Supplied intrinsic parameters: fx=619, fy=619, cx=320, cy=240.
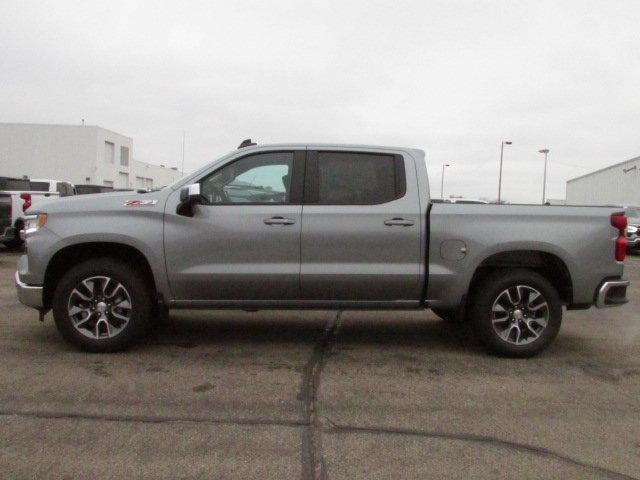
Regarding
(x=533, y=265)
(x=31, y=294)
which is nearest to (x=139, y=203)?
(x=31, y=294)

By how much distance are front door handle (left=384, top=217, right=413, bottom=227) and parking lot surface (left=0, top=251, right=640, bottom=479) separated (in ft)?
3.93

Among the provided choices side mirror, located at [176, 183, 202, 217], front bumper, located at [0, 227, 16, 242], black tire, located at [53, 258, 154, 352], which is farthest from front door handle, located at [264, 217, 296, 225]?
front bumper, located at [0, 227, 16, 242]

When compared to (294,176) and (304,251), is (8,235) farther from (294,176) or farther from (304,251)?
(304,251)

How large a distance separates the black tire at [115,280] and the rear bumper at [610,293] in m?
3.98

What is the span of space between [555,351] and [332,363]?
225cm

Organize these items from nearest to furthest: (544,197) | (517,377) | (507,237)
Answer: (517,377)
(507,237)
(544,197)

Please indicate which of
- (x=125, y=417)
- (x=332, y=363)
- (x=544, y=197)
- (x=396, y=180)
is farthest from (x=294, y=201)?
(x=544, y=197)

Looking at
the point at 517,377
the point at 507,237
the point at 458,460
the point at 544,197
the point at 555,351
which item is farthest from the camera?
the point at 544,197

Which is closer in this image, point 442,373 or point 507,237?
point 442,373

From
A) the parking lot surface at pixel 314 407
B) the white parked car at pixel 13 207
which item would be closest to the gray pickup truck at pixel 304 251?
the parking lot surface at pixel 314 407

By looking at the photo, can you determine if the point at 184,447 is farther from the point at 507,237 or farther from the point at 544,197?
the point at 544,197

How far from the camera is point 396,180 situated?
220 inches

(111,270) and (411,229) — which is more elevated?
(411,229)

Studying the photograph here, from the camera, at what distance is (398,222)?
5.41 meters
